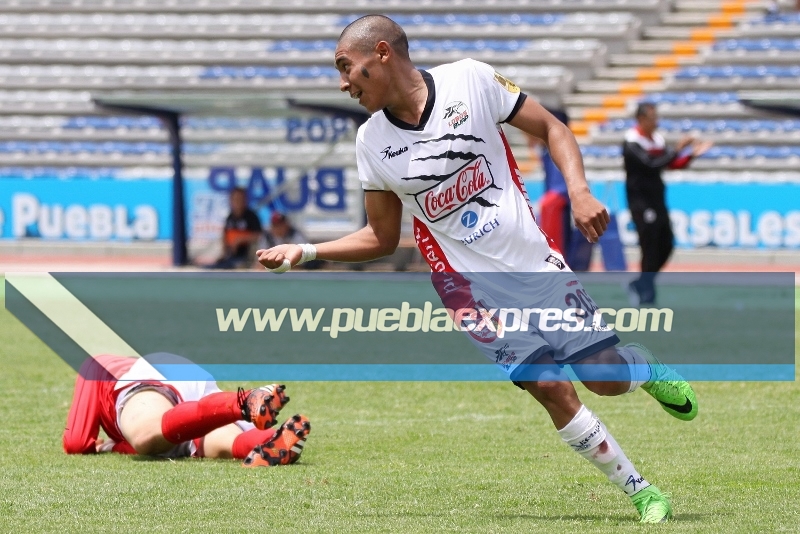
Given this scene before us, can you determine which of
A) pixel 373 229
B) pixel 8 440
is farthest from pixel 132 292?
pixel 373 229

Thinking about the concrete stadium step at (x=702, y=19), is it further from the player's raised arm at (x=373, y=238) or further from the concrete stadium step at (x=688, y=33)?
the player's raised arm at (x=373, y=238)

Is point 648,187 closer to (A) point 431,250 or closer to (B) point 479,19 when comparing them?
(A) point 431,250

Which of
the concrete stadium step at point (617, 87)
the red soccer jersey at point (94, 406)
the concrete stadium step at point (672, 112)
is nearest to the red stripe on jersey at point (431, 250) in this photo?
the red soccer jersey at point (94, 406)

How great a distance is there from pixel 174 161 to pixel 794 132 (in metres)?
11.3

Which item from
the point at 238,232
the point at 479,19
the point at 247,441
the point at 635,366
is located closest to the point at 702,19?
the point at 479,19

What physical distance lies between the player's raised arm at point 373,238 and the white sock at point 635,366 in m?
1.05

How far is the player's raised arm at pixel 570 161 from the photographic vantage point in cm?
484

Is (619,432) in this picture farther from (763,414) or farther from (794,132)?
(794,132)

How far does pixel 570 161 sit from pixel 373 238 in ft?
3.02

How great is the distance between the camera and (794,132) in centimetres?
2514

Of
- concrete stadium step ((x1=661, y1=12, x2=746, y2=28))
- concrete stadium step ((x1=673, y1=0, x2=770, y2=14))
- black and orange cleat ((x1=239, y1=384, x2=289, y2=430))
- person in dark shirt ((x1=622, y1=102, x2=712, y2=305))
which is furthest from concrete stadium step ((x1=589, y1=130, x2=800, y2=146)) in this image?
black and orange cleat ((x1=239, y1=384, x2=289, y2=430))

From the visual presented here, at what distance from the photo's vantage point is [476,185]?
5270 millimetres

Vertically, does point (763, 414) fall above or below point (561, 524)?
below

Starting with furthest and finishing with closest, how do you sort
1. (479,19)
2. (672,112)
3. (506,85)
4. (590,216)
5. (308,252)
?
(479,19) < (672,112) < (308,252) < (506,85) < (590,216)
